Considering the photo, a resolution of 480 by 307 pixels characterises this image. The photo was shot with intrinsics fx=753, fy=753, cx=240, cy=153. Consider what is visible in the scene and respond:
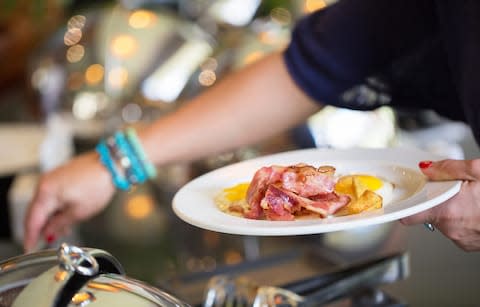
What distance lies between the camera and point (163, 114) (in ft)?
4.57

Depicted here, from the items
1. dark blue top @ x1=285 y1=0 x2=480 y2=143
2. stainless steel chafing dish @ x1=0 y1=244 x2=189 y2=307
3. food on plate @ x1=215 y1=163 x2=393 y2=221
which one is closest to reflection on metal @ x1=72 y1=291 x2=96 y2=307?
stainless steel chafing dish @ x1=0 y1=244 x2=189 y2=307

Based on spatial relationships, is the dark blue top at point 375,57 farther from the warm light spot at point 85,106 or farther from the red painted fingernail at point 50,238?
the warm light spot at point 85,106

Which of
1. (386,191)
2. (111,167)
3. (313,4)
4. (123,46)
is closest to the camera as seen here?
(386,191)

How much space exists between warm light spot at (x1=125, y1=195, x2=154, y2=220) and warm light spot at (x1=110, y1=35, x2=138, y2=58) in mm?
375

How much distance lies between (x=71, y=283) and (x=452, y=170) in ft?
0.95

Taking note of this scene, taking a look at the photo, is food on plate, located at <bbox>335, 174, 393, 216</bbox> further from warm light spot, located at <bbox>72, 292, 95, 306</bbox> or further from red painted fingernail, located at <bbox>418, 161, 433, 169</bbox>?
warm light spot, located at <bbox>72, 292, 95, 306</bbox>

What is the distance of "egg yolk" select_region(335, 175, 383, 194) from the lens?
22.6 inches

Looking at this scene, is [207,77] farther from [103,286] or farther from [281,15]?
[103,286]

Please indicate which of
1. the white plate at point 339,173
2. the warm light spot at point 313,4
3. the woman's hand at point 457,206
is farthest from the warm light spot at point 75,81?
the woman's hand at point 457,206

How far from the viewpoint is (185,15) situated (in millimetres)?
1660

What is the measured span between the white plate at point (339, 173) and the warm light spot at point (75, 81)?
0.91m

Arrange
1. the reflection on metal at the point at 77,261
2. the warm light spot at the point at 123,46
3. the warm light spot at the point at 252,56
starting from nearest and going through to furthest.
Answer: the reflection on metal at the point at 77,261 → the warm light spot at the point at 252,56 → the warm light spot at the point at 123,46

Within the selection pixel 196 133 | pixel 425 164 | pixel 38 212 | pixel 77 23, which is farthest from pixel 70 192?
pixel 77 23

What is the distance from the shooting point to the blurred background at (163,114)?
868 millimetres
